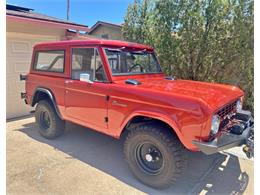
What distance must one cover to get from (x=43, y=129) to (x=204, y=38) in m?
4.80

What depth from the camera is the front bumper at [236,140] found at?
2.52 meters

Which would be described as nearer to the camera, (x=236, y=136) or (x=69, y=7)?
(x=236, y=136)

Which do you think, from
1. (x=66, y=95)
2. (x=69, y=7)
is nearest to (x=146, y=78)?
(x=66, y=95)

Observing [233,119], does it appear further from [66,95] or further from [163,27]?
[163,27]

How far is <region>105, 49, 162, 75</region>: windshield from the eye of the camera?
368cm

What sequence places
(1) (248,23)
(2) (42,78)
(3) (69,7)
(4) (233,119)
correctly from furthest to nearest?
(3) (69,7) < (1) (248,23) < (2) (42,78) < (4) (233,119)

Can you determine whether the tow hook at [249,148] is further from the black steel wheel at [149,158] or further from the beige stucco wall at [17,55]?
the beige stucco wall at [17,55]

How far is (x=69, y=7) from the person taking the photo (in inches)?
906

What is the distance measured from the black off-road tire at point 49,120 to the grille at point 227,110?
10.8 feet

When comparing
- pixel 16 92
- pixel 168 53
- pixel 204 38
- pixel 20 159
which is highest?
pixel 204 38

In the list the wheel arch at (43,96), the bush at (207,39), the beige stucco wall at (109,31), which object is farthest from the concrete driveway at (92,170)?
the beige stucco wall at (109,31)

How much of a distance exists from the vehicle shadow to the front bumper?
0.68 m

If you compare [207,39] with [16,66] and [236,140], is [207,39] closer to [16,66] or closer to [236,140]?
[236,140]

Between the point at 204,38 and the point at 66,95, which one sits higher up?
the point at 204,38
